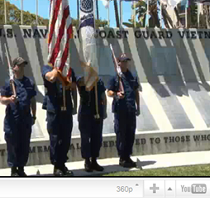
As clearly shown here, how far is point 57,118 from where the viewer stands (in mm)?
6758

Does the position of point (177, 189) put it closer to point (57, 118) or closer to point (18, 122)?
point (57, 118)

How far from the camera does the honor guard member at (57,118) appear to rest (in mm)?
6730

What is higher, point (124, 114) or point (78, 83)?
point (78, 83)

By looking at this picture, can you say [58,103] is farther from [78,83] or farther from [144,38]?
[144,38]

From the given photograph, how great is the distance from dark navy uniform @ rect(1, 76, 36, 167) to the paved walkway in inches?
20.9

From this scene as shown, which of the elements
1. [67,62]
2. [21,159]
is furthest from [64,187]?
[67,62]

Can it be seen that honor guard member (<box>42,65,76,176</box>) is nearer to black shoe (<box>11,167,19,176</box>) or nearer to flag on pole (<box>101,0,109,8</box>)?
black shoe (<box>11,167,19,176</box>)

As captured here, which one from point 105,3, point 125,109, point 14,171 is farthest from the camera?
point 105,3

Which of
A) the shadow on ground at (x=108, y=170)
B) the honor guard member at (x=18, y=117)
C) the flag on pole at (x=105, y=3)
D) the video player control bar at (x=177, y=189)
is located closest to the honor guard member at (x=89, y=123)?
the shadow on ground at (x=108, y=170)

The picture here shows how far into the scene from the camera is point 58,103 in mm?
6777

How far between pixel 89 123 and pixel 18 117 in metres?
1.21

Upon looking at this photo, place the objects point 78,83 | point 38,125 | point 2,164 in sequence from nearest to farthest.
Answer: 1. point 78,83
2. point 2,164
3. point 38,125

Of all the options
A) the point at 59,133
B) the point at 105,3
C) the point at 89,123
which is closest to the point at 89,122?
the point at 89,123

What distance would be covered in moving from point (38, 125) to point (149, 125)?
2.34 metres
